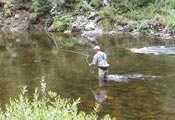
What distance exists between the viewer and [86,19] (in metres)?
31.4

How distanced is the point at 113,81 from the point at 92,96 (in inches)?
86.0

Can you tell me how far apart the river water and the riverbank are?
292 centimetres

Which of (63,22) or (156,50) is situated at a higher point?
(63,22)

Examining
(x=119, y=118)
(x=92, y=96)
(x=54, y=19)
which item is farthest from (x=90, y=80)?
(x=54, y=19)

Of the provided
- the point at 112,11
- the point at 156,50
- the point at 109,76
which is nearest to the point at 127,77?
the point at 109,76

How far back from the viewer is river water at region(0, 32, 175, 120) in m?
12.3

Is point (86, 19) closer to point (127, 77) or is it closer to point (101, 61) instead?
point (127, 77)

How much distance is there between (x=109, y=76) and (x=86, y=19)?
628 inches

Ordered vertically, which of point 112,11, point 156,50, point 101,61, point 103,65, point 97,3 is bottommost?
point 156,50

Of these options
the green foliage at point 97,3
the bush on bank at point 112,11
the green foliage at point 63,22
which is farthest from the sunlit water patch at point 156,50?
the green foliage at point 97,3

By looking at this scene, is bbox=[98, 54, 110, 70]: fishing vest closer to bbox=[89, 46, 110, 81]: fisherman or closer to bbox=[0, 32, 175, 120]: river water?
bbox=[89, 46, 110, 81]: fisherman

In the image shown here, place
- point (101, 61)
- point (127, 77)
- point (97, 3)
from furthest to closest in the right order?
point (97, 3), point (127, 77), point (101, 61)

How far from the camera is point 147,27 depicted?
28812 mm

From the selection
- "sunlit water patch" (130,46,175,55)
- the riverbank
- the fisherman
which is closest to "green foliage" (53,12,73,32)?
the riverbank
